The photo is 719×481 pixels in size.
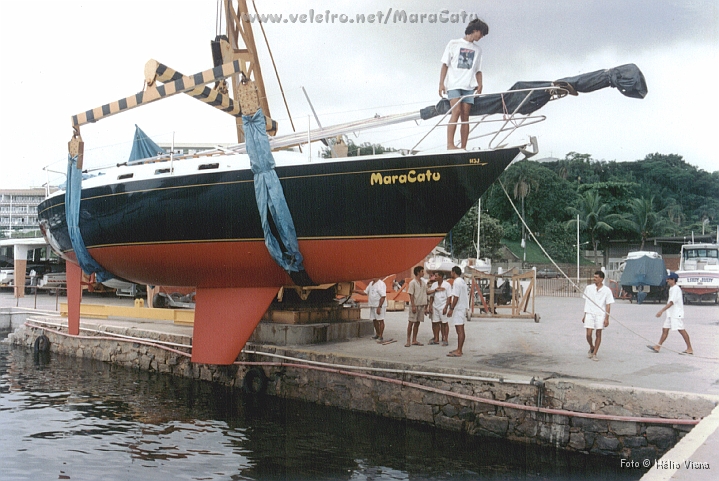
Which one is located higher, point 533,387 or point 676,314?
point 676,314

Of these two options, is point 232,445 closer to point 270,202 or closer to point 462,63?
A: point 270,202

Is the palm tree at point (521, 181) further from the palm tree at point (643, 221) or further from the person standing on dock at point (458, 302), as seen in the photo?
the person standing on dock at point (458, 302)

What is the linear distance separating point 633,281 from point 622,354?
13957 mm

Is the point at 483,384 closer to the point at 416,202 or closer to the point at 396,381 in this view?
the point at 396,381

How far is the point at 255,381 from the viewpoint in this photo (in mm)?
9328

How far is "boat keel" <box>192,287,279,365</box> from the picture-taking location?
8.85 meters

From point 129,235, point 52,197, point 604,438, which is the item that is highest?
point 52,197

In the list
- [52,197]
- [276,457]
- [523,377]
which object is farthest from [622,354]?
[52,197]

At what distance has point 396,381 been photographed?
24.8 feet

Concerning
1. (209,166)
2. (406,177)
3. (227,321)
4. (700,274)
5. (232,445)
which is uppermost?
(209,166)

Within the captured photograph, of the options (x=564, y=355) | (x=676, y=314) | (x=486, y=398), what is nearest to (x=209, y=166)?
(x=486, y=398)

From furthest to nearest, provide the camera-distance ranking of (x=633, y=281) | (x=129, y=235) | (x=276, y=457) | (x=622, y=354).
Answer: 1. (x=633, y=281)
2. (x=129, y=235)
3. (x=622, y=354)
4. (x=276, y=457)

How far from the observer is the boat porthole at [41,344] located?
13750 mm

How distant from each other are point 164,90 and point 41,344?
818 centimetres
